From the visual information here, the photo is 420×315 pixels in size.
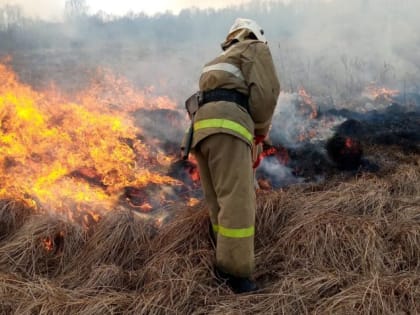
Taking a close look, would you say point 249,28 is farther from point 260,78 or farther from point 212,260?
point 212,260

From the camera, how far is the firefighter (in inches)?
115

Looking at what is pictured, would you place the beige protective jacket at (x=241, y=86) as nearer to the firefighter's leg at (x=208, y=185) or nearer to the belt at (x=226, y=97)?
the belt at (x=226, y=97)

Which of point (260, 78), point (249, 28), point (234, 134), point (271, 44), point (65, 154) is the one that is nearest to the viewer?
point (234, 134)

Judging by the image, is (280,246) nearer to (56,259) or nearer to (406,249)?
(406,249)

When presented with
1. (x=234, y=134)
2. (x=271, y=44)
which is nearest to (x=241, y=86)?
(x=234, y=134)

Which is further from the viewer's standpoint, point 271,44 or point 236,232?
point 271,44

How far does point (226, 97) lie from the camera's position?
300cm

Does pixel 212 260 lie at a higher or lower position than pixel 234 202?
lower

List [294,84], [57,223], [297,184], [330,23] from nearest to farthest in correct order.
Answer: [57,223]
[297,184]
[294,84]
[330,23]

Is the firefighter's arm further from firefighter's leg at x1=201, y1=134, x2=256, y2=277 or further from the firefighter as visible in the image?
firefighter's leg at x1=201, y1=134, x2=256, y2=277

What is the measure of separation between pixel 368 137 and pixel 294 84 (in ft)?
19.1

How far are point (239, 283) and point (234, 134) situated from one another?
1068mm

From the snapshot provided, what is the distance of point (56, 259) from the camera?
11.5 feet

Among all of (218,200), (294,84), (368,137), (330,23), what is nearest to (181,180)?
(218,200)
